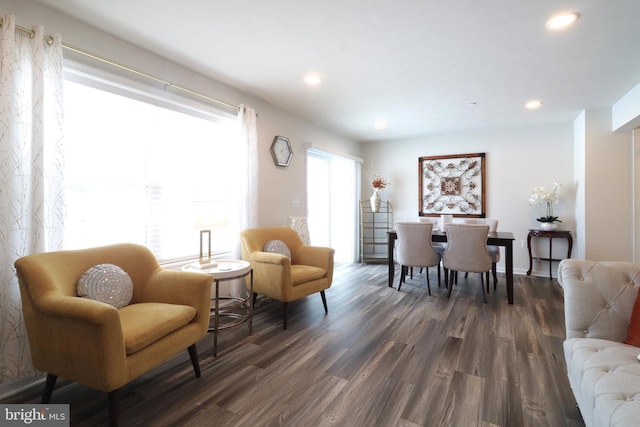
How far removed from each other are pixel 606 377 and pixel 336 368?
4.76 ft

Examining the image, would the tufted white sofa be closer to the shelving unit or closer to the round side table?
the round side table

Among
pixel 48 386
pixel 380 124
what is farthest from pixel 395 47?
pixel 48 386

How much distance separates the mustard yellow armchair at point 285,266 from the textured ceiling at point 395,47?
1697mm

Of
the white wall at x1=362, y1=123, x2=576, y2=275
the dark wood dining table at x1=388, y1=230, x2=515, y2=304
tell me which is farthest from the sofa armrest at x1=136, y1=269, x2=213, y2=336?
the white wall at x1=362, y1=123, x2=576, y2=275

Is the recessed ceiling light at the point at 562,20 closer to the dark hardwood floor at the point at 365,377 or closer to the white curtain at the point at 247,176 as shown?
the dark hardwood floor at the point at 365,377

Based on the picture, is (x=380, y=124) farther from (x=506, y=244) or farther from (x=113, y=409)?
(x=113, y=409)

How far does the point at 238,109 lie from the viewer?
3.45 m

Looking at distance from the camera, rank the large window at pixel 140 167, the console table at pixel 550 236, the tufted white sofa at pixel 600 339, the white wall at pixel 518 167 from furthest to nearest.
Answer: the white wall at pixel 518 167, the console table at pixel 550 236, the large window at pixel 140 167, the tufted white sofa at pixel 600 339

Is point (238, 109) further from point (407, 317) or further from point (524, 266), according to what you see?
point (524, 266)

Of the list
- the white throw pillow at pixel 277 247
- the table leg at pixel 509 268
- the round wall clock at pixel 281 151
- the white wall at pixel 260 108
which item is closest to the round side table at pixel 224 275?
the white throw pillow at pixel 277 247

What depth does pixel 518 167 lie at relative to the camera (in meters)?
5.09

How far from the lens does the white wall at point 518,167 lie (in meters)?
4.80

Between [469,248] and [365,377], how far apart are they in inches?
89.2

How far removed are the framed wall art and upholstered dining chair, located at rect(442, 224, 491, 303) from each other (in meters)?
1.98
